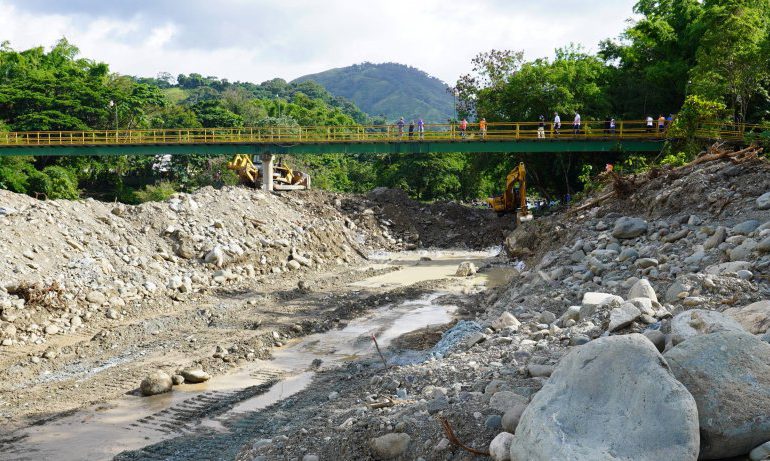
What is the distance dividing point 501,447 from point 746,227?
306 inches

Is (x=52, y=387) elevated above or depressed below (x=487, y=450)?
below

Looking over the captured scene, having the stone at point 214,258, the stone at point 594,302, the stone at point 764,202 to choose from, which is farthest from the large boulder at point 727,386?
the stone at point 214,258

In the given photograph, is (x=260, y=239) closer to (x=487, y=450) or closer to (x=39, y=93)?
(x=487, y=450)

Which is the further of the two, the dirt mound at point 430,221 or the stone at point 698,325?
the dirt mound at point 430,221

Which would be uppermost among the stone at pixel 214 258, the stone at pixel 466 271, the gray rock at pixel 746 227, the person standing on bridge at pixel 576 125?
the person standing on bridge at pixel 576 125

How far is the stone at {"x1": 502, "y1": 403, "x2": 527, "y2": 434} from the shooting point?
5.53m

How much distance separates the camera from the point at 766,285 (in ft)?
27.7

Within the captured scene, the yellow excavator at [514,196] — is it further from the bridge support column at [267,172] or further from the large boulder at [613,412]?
the large boulder at [613,412]

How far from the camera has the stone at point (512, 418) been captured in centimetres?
553

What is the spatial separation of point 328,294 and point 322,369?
8024mm

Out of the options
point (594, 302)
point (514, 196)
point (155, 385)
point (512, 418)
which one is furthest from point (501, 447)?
point (514, 196)

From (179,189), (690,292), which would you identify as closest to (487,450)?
(690,292)

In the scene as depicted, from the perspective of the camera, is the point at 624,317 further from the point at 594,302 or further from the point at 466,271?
the point at 466,271

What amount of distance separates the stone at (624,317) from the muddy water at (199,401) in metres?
5.09
